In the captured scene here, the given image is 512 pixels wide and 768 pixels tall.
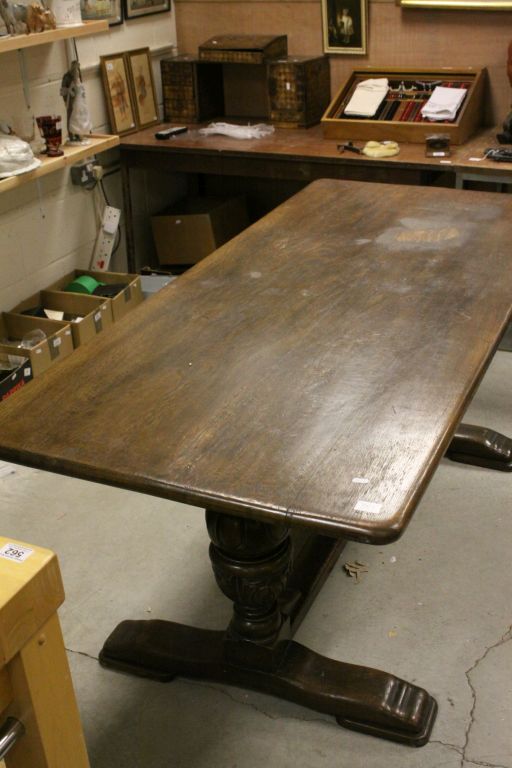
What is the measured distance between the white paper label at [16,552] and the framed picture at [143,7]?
3854 millimetres

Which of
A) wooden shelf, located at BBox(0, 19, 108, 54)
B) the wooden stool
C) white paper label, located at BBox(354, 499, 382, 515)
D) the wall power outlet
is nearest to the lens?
the wooden stool

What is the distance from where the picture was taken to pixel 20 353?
3.40 metres

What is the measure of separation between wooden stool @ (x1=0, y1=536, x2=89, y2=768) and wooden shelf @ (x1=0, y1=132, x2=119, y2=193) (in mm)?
2581

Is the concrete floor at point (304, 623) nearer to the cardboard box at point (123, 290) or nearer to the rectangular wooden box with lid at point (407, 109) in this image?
the cardboard box at point (123, 290)

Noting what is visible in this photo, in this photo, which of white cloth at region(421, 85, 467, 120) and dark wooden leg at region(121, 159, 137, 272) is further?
dark wooden leg at region(121, 159, 137, 272)

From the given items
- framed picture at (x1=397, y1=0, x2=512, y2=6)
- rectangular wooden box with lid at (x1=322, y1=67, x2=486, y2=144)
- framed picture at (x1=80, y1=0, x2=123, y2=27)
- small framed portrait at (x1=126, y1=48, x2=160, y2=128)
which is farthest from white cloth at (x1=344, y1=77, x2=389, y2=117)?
framed picture at (x1=80, y1=0, x2=123, y2=27)

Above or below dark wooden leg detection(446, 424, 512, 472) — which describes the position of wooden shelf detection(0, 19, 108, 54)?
above

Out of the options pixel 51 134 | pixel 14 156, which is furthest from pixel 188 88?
pixel 14 156

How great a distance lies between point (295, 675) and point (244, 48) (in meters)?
3.20

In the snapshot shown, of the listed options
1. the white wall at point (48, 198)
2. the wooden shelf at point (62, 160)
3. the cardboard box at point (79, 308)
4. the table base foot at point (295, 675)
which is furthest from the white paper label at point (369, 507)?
the white wall at point (48, 198)

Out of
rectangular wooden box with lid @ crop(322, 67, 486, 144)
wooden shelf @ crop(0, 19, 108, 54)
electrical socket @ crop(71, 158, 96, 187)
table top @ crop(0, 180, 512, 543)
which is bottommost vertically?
electrical socket @ crop(71, 158, 96, 187)

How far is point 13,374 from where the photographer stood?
10.8 ft

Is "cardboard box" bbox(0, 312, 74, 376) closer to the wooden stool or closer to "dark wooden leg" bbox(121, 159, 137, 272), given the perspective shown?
"dark wooden leg" bbox(121, 159, 137, 272)

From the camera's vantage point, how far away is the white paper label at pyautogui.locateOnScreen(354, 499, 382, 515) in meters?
1.43
